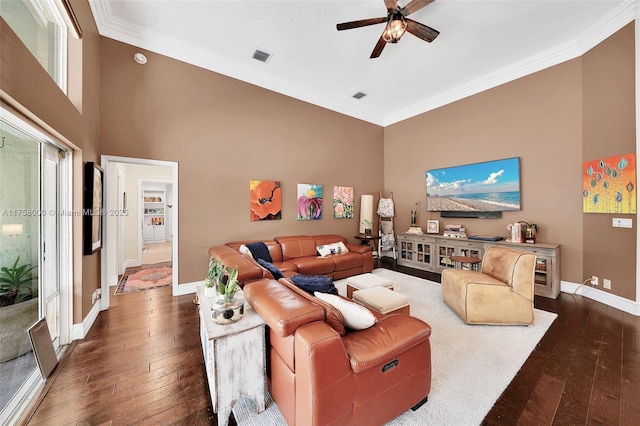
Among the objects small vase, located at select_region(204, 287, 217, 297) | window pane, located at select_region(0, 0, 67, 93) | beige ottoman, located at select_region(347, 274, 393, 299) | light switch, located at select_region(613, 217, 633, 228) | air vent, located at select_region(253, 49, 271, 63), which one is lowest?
beige ottoman, located at select_region(347, 274, 393, 299)

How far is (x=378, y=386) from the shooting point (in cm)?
137

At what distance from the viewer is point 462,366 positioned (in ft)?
6.79

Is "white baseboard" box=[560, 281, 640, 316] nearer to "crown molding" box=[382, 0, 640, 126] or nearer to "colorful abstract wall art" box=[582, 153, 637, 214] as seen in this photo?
"colorful abstract wall art" box=[582, 153, 637, 214]

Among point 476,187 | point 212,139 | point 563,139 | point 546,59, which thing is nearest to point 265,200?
point 212,139

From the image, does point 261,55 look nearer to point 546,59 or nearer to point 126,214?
point 126,214

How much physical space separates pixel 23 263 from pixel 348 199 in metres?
5.05

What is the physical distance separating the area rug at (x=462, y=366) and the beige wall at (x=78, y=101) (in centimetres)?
235

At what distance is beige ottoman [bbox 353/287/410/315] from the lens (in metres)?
2.44

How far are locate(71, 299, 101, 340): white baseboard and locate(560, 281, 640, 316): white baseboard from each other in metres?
6.46

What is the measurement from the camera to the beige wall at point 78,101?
1441 millimetres

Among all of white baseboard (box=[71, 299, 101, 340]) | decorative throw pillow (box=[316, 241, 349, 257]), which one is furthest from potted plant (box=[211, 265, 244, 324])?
decorative throw pillow (box=[316, 241, 349, 257])

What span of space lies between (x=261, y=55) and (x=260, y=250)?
3.28m

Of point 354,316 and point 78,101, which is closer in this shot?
point 354,316

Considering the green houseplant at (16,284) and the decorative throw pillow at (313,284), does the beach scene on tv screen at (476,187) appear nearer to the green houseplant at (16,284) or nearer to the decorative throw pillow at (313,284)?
the decorative throw pillow at (313,284)
